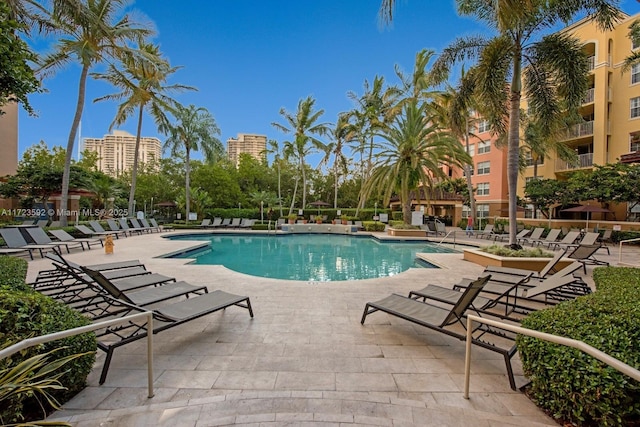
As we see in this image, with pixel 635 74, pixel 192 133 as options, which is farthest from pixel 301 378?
pixel 635 74

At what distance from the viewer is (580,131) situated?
23344 millimetres

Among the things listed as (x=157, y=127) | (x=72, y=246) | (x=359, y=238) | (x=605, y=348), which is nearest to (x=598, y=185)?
(x=359, y=238)

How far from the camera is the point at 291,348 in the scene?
140 inches

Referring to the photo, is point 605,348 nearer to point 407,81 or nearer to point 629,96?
point 407,81

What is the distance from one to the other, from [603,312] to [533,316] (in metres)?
0.53

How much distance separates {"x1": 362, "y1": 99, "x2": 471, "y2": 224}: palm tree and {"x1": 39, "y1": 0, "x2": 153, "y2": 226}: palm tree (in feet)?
47.0

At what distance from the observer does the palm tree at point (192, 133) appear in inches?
973

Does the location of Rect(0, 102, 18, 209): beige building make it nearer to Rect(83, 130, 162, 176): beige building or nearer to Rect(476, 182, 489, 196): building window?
Rect(83, 130, 162, 176): beige building

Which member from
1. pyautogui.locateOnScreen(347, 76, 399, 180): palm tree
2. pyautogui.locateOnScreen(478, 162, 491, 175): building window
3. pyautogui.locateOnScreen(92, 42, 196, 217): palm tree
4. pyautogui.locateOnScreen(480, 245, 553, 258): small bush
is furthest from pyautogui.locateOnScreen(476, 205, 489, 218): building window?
pyautogui.locateOnScreen(92, 42, 196, 217): palm tree

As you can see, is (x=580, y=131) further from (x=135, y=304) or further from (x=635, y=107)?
(x=135, y=304)

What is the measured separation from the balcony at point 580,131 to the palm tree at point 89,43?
29.5 m

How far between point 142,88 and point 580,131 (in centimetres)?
3231

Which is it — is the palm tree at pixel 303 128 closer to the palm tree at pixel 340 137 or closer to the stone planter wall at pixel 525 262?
the palm tree at pixel 340 137

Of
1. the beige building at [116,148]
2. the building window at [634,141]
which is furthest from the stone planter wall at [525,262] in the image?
the beige building at [116,148]
